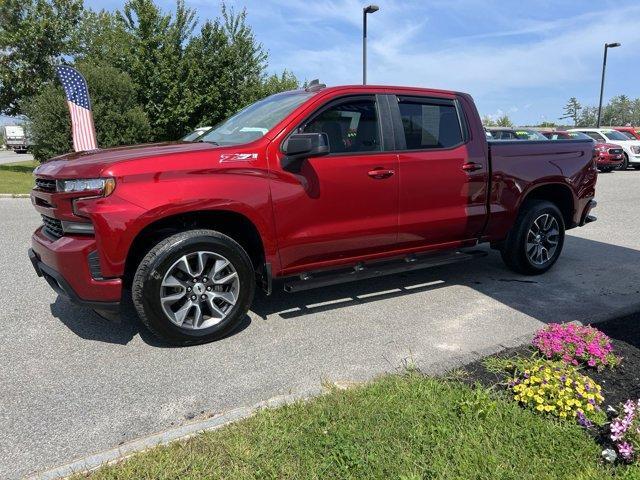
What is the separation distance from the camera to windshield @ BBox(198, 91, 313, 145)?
4379mm

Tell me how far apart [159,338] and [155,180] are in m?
1.20

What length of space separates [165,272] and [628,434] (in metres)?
2.95

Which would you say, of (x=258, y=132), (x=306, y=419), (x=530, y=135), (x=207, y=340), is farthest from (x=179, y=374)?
(x=530, y=135)

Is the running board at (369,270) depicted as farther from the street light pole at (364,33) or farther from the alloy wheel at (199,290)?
the street light pole at (364,33)

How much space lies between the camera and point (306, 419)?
9.34ft

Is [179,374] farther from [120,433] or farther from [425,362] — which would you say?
[425,362]

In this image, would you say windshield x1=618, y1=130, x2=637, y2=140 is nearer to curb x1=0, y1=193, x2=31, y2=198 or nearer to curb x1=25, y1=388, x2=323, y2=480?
curb x1=0, y1=193, x2=31, y2=198

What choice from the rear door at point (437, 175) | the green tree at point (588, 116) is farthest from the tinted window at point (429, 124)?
the green tree at point (588, 116)

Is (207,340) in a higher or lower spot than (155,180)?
lower

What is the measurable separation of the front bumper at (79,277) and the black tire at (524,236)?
4.11 metres

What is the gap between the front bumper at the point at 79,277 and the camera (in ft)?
11.8

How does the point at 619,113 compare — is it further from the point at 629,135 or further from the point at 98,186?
the point at 98,186

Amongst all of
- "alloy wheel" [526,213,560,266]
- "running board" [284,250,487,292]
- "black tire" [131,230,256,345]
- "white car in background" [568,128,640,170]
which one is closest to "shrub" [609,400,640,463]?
"running board" [284,250,487,292]

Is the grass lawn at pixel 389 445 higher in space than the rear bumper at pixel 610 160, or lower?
lower
